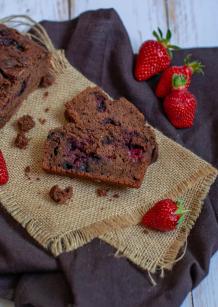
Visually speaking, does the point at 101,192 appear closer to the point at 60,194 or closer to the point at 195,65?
the point at 60,194

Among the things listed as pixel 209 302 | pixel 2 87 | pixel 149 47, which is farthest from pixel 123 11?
pixel 209 302

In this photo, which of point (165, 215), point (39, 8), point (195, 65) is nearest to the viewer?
point (165, 215)

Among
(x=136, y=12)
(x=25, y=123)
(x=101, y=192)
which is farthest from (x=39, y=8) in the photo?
(x=101, y=192)

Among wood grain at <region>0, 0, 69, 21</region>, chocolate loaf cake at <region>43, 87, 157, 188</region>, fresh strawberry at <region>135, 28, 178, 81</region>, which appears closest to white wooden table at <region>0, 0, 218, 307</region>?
wood grain at <region>0, 0, 69, 21</region>

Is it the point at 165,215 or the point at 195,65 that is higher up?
the point at 195,65

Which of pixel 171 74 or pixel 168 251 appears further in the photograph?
pixel 171 74

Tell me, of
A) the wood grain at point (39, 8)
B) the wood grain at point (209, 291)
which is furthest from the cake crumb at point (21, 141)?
the wood grain at point (209, 291)
